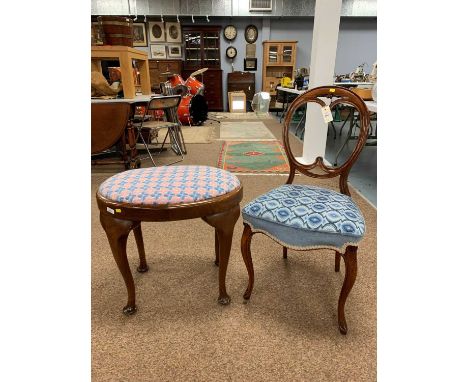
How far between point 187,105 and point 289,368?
5725mm

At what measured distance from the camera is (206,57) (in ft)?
29.1

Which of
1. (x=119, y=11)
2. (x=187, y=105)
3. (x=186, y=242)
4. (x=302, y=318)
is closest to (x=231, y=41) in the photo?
(x=119, y=11)

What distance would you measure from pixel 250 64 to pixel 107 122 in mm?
7206

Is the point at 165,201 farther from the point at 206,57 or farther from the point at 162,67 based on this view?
the point at 206,57

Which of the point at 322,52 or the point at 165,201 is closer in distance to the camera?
the point at 165,201

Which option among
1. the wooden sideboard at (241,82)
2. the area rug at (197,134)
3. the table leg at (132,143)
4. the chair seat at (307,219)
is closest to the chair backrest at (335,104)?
the chair seat at (307,219)

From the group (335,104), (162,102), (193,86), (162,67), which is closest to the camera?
(335,104)

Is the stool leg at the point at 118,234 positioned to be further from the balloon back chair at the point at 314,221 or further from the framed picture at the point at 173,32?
the framed picture at the point at 173,32

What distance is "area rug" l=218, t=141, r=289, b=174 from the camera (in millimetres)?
3410

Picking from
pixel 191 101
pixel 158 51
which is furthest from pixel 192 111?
pixel 158 51

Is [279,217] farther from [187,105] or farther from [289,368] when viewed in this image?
[187,105]

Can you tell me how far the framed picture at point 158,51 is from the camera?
880cm

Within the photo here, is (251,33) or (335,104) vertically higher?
(251,33)

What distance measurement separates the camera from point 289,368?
3.52 feet
